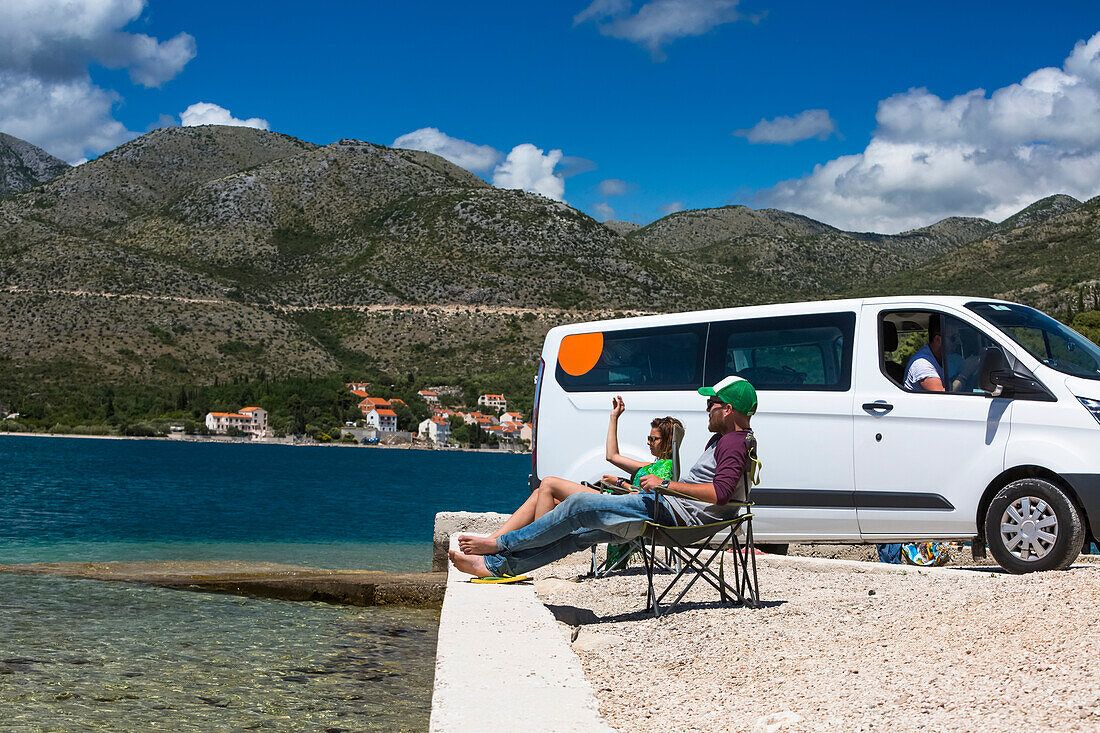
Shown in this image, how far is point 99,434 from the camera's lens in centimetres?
10288

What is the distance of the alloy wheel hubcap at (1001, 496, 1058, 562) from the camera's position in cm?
749

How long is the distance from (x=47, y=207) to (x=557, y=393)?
441 feet

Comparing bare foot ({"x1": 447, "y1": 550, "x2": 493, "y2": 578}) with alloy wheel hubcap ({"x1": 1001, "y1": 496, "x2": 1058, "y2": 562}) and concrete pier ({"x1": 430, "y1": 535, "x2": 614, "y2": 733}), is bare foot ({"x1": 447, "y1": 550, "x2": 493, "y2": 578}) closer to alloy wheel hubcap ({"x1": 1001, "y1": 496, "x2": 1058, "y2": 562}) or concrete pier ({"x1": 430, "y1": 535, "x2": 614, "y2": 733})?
concrete pier ({"x1": 430, "y1": 535, "x2": 614, "y2": 733})

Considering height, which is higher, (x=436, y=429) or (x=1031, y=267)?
(x=1031, y=267)

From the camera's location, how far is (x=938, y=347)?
8.44 metres

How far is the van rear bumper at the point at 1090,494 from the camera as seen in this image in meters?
7.30

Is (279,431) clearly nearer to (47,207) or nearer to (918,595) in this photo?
(47,207)

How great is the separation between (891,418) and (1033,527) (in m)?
1.39

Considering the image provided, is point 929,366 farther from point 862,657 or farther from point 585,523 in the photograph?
point 862,657

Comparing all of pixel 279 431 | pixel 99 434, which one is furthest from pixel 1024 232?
pixel 99 434

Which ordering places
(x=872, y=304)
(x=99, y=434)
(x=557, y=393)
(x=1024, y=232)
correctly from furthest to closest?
1. (x=99, y=434)
2. (x=1024, y=232)
3. (x=557, y=393)
4. (x=872, y=304)

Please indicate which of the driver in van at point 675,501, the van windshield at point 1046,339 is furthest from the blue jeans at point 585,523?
the van windshield at point 1046,339

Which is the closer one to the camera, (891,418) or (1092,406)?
(1092,406)

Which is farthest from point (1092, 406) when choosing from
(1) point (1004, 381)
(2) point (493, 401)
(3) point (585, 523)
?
(2) point (493, 401)
